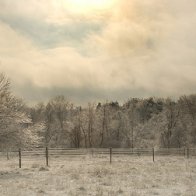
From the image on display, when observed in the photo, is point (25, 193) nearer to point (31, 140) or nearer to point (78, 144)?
point (31, 140)

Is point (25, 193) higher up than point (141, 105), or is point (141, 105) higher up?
point (141, 105)

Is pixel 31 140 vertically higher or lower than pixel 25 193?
higher

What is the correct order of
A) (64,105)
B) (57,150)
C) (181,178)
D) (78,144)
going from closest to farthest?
(181,178)
(57,150)
(78,144)
(64,105)

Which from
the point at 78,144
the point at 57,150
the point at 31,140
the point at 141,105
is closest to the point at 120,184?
the point at 31,140

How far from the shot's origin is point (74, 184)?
23188 mm

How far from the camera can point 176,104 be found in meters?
92.1

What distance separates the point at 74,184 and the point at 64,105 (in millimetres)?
94839

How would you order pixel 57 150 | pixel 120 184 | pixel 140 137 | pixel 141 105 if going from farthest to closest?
1. pixel 141 105
2. pixel 140 137
3. pixel 57 150
4. pixel 120 184

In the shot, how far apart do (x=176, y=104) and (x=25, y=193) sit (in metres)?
74.5

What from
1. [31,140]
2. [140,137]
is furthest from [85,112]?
[31,140]

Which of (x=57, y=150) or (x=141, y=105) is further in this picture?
(x=141, y=105)

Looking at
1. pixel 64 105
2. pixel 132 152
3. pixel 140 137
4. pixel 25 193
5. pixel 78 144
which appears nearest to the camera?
pixel 25 193

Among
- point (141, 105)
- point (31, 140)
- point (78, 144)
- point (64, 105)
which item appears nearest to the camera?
point (31, 140)

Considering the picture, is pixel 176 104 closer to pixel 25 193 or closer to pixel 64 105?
pixel 64 105
